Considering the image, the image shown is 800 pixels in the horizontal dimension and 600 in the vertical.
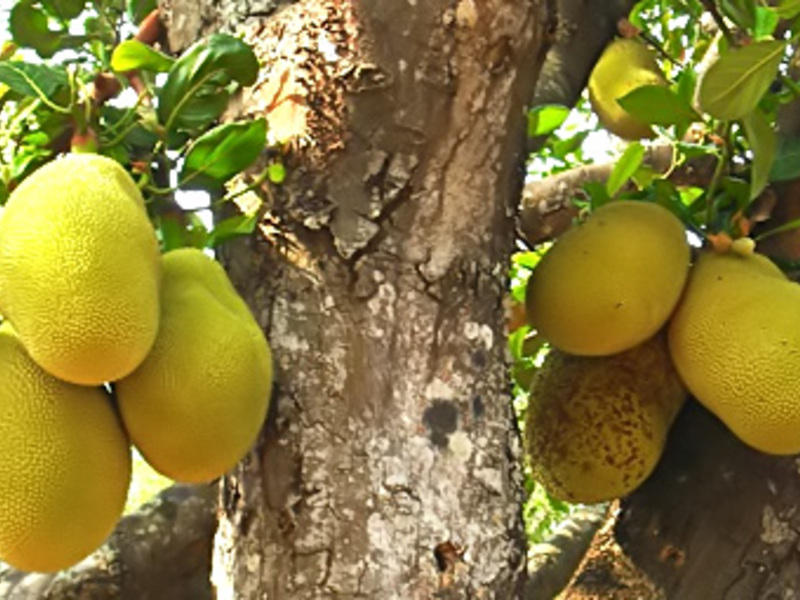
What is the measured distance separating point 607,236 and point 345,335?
42cm

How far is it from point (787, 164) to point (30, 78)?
857 mm

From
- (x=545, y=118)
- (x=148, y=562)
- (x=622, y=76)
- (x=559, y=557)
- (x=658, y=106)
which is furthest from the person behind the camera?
(x=622, y=76)

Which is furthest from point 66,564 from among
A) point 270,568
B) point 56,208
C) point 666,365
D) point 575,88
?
point 575,88

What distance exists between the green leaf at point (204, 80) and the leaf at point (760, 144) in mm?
A: 554

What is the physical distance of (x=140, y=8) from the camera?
4.74 feet

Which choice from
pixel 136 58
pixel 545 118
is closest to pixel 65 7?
pixel 136 58

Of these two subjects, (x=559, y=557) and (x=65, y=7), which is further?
(x=559, y=557)

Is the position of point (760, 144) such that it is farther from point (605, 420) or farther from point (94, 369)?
point (94, 369)

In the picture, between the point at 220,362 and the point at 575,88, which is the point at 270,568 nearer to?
the point at 220,362

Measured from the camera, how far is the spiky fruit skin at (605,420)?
1453mm

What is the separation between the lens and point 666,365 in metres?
1.48

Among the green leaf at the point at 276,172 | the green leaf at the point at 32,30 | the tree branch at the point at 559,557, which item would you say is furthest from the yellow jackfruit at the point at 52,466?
the tree branch at the point at 559,557

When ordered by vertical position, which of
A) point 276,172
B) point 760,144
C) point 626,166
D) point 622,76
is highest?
point 276,172

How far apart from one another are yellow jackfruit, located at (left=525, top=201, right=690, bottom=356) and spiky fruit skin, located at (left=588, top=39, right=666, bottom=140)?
2.98ft
